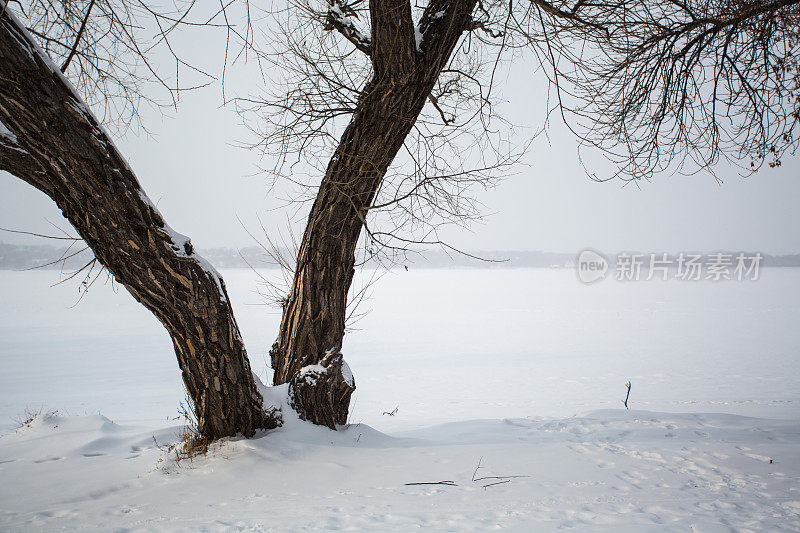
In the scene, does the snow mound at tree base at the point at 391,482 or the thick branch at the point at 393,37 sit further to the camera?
the thick branch at the point at 393,37

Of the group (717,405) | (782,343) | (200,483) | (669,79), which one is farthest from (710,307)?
(200,483)

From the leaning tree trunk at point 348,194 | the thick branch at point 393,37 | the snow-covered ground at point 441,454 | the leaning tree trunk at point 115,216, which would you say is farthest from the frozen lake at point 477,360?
the thick branch at point 393,37

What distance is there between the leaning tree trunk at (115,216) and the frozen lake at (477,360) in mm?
3455

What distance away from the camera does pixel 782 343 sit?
49.4 feet

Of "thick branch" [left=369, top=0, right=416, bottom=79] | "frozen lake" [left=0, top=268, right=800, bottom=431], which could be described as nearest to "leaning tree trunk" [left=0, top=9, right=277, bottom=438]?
"thick branch" [left=369, top=0, right=416, bottom=79]

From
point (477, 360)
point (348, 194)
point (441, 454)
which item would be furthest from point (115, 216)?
point (477, 360)

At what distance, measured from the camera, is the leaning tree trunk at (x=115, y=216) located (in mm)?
2574

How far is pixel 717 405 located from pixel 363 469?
25.5 ft

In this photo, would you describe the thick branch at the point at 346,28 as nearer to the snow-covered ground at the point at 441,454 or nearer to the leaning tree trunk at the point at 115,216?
the leaning tree trunk at the point at 115,216

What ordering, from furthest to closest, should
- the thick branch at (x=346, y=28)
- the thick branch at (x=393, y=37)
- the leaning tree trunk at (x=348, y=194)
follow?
1. the thick branch at (x=346, y=28)
2. the leaning tree trunk at (x=348, y=194)
3. the thick branch at (x=393, y=37)

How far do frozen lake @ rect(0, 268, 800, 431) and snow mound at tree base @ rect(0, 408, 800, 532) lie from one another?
287cm

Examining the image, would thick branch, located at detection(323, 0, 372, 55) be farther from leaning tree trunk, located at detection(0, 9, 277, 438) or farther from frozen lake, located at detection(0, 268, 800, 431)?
frozen lake, located at detection(0, 268, 800, 431)

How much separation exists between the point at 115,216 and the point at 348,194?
5.17 feet

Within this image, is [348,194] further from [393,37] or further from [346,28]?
[346,28]
